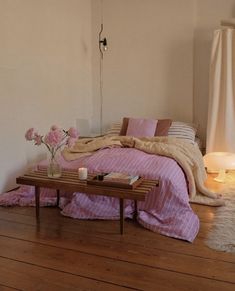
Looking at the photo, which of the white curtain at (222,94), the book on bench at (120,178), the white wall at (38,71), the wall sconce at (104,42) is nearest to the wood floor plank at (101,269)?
the book on bench at (120,178)

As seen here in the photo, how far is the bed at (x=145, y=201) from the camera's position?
100 inches

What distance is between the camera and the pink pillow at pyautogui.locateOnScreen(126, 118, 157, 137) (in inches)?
156

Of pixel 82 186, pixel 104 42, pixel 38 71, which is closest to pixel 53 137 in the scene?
pixel 82 186

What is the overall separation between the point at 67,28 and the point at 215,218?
10.3 ft

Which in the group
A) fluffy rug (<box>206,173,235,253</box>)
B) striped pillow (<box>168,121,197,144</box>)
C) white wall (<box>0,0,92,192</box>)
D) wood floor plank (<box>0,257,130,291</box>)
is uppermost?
white wall (<box>0,0,92,192</box>)

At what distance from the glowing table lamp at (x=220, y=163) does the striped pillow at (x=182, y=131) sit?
1.04 feet

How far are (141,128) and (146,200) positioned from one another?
1.47 meters

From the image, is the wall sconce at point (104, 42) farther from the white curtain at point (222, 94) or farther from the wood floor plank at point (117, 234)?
the wood floor plank at point (117, 234)

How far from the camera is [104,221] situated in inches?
107

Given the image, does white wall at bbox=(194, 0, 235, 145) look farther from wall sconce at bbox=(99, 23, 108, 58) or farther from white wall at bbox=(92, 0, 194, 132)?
wall sconce at bbox=(99, 23, 108, 58)

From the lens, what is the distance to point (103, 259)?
2104 mm

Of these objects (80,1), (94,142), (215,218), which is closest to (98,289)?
(215,218)

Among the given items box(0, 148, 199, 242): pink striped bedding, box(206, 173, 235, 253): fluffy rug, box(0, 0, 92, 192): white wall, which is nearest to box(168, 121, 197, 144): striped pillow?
box(206, 173, 235, 253): fluffy rug

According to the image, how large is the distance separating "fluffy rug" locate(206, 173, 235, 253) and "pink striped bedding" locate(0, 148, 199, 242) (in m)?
0.14
